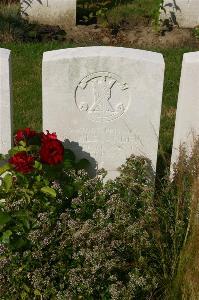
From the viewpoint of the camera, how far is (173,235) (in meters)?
3.89

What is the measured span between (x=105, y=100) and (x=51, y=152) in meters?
0.56

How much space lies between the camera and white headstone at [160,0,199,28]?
8.59 m

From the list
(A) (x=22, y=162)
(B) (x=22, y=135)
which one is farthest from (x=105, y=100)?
(A) (x=22, y=162)

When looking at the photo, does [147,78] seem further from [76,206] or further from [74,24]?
[74,24]

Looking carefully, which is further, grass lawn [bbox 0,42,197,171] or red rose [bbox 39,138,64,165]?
grass lawn [bbox 0,42,197,171]

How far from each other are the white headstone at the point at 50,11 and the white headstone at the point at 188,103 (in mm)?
4458

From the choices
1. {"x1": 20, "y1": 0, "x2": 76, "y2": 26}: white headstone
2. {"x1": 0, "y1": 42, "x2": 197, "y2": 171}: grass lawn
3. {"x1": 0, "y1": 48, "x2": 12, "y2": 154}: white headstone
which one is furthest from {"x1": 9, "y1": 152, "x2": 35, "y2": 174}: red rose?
{"x1": 20, "y1": 0, "x2": 76, "y2": 26}: white headstone

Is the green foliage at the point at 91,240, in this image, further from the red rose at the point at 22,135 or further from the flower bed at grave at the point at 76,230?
the red rose at the point at 22,135

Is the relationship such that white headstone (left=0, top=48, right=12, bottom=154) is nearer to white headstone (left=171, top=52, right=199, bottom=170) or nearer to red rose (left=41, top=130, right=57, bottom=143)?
red rose (left=41, top=130, right=57, bottom=143)

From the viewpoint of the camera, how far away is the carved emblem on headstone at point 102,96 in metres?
4.40

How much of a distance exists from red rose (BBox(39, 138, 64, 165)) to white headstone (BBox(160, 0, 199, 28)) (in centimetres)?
480

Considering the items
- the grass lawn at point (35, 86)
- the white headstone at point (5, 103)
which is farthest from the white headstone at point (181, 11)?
the white headstone at point (5, 103)

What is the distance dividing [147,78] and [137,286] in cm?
147

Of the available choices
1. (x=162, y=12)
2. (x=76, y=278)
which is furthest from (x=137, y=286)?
(x=162, y=12)
